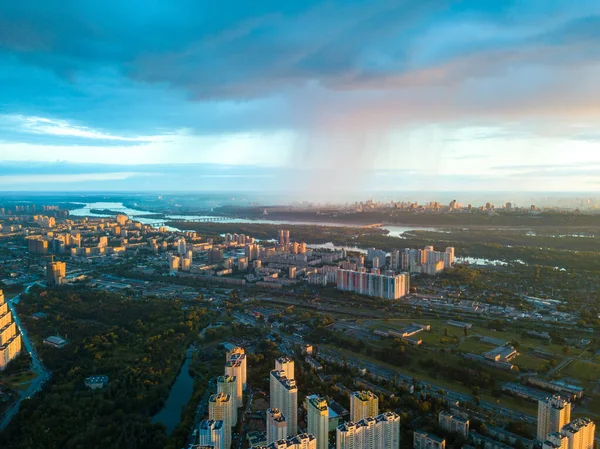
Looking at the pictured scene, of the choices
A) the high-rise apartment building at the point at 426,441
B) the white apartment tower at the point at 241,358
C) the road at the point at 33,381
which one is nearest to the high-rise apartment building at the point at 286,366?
the white apartment tower at the point at 241,358

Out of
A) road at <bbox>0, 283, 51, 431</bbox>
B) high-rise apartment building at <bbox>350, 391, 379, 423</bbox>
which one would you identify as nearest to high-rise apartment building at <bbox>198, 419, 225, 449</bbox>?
high-rise apartment building at <bbox>350, 391, 379, 423</bbox>

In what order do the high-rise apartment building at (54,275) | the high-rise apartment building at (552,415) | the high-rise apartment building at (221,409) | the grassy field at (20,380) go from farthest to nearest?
the high-rise apartment building at (54,275) → the grassy field at (20,380) → the high-rise apartment building at (221,409) → the high-rise apartment building at (552,415)

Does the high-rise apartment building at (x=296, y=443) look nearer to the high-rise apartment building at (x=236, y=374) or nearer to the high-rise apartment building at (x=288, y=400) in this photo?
the high-rise apartment building at (x=288, y=400)

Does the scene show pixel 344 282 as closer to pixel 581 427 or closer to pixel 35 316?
pixel 35 316

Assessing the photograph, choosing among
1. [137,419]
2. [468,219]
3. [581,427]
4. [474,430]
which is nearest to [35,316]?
[137,419]

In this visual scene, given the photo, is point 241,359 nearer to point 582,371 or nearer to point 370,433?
point 370,433
